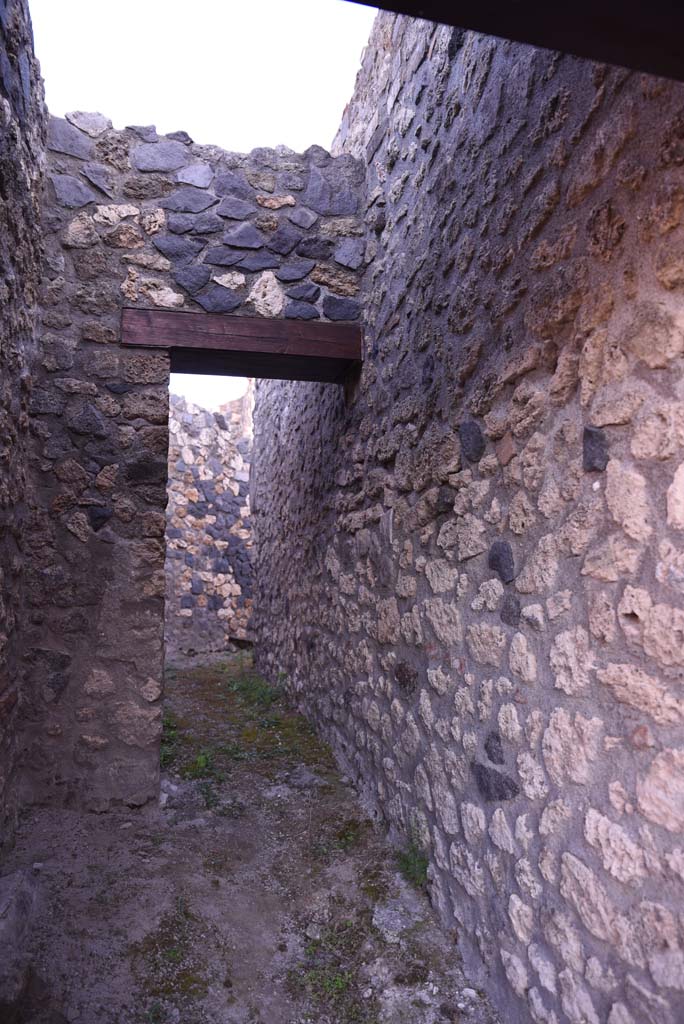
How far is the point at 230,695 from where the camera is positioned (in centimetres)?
598

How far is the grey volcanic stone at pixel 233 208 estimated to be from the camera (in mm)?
3744

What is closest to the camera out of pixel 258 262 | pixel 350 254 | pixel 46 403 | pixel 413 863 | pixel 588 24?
pixel 588 24

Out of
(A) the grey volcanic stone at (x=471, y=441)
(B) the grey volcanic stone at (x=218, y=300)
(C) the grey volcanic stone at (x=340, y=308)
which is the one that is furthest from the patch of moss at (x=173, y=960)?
(C) the grey volcanic stone at (x=340, y=308)

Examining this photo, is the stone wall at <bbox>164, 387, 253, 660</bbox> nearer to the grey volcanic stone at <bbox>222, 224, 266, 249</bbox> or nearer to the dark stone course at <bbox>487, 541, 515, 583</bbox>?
the grey volcanic stone at <bbox>222, 224, 266, 249</bbox>

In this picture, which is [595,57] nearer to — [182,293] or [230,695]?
[182,293]

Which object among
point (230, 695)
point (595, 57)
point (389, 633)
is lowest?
point (230, 695)

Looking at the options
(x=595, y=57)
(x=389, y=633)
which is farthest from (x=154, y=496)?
(x=595, y=57)

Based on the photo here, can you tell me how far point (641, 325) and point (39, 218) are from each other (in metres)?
2.90

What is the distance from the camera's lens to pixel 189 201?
12.1 ft

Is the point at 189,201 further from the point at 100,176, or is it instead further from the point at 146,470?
the point at 146,470

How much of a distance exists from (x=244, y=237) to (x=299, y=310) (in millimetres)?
463

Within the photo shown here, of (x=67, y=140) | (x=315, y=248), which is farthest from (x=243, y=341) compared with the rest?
(x=67, y=140)

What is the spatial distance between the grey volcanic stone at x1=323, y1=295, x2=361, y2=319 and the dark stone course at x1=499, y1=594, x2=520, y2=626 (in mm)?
2229

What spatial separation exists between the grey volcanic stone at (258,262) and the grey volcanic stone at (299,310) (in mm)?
225
